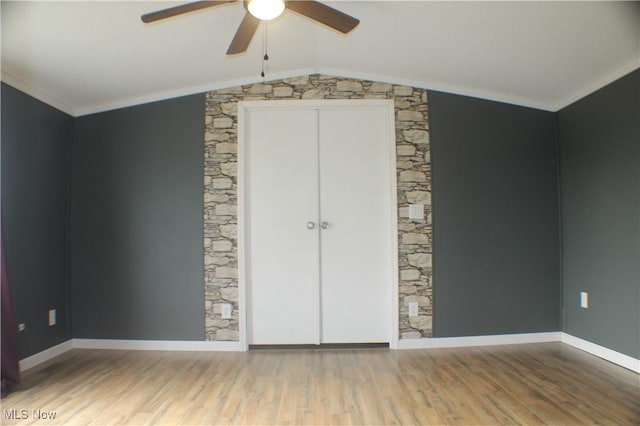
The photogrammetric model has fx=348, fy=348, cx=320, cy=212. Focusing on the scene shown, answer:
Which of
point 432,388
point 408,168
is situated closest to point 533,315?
point 432,388

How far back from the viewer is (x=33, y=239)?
285 centimetres

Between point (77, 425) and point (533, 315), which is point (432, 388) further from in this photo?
point (77, 425)

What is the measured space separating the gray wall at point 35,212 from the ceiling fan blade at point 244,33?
1933 millimetres

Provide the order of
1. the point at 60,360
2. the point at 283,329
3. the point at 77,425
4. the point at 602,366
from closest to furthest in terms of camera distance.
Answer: the point at 77,425
the point at 602,366
the point at 60,360
the point at 283,329

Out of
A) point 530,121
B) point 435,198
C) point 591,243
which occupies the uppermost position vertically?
→ point 530,121

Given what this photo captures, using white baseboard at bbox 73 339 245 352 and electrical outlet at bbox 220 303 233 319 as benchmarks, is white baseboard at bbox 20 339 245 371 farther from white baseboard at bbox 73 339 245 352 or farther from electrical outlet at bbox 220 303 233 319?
electrical outlet at bbox 220 303 233 319

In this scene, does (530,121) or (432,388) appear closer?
(432,388)

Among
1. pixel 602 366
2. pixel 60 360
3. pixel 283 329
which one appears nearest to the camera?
pixel 602 366

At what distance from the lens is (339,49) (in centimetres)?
288

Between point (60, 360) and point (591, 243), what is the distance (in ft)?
15.1

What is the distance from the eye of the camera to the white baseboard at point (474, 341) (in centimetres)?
315

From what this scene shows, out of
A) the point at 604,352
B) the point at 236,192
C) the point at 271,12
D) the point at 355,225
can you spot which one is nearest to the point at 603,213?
the point at 604,352

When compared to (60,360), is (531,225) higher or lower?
higher

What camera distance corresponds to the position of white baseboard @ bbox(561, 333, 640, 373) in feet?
8.50
